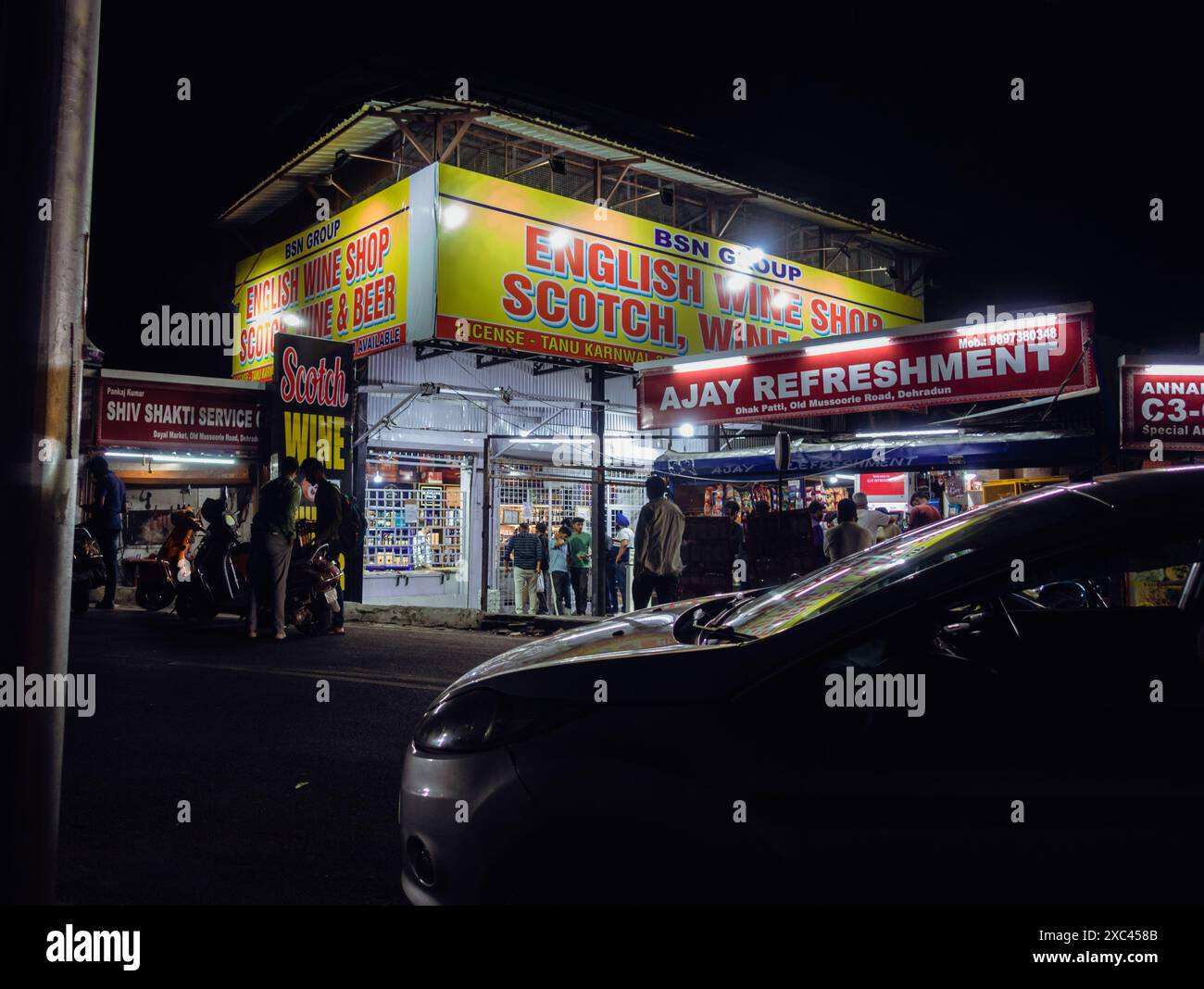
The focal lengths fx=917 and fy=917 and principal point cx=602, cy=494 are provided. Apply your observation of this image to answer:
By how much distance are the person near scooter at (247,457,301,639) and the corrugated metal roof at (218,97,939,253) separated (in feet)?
29.2

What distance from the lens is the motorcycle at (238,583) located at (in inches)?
403

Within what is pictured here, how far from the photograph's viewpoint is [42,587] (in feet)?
8.34

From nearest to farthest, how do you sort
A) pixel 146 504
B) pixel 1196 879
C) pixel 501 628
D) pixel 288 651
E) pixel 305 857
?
pixel 1196 879
pixel 305 857
pixel 288 651
pixel 501 628
pixel 146 504

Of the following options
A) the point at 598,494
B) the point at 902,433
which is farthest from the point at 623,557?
the point at 902,433

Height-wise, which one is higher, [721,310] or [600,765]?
[721,310]

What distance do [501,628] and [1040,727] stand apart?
33.4ft

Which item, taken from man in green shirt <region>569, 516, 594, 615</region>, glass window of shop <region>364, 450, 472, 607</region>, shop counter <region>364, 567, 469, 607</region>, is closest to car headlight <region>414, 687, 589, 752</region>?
man in green shirt <region>569, 516, 594, 615</region>

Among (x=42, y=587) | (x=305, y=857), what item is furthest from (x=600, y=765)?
(x=305, y=857)

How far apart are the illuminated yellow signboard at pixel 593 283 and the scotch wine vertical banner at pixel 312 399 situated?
1.80 meters

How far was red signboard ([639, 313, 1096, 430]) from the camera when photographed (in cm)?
1027

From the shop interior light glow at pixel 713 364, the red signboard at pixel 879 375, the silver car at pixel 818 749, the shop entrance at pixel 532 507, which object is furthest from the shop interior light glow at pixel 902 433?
the silver car at pixel 818 749

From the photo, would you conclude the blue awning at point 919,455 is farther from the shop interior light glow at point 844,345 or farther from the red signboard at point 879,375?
the shop interior light glow at point 844,345

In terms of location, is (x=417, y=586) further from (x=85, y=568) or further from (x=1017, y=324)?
(x=1017, y=324)

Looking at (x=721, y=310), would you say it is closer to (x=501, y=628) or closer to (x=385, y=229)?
(x=385, y=229)
